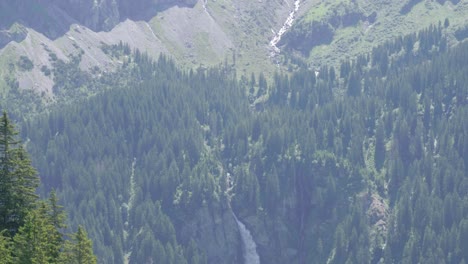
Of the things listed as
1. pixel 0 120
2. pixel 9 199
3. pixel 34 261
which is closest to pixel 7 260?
pixel 34 261

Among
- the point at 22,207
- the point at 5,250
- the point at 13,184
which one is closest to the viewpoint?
the point at 5,250

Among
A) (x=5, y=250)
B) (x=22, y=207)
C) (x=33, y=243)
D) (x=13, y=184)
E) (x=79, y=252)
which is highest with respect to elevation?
(x=13, y=184)

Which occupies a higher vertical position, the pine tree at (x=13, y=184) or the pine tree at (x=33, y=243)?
the pine tree at (x=13, y=184)

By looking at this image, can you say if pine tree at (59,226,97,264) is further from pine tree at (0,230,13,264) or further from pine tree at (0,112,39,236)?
pine tree at (0,230,13,264)

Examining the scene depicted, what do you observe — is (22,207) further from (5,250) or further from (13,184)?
(5,250)

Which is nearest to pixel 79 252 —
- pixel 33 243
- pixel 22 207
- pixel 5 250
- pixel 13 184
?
pixel 22 207

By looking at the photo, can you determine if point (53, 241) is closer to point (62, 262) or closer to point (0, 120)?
point (62, 262)

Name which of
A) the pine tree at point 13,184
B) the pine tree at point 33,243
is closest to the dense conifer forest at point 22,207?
the pine tree at point 13,184

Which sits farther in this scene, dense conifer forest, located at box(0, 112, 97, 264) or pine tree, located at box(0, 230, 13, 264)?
dense conifer forest, located at box(0, 112, 97, 264)

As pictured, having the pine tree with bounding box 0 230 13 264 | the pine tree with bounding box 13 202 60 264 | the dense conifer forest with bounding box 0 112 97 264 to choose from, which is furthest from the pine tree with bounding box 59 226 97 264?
the pine tree with bounding box 0 230 13 264

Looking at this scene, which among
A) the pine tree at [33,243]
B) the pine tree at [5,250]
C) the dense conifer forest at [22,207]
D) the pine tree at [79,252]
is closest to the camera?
the pine tree at [5,250]

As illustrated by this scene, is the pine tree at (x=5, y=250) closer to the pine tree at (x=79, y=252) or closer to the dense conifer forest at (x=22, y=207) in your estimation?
the dense conifer forest at (x=22, y=207)
